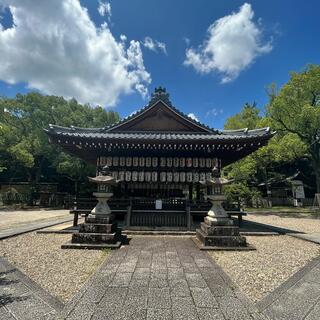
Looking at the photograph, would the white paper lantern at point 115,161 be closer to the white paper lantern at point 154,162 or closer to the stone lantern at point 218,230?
the white paper lantern at point 154,162

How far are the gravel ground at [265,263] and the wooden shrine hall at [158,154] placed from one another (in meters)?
4.65

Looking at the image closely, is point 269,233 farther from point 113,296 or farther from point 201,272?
point 113,296

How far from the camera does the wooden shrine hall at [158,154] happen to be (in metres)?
12.5

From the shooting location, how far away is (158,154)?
14.0 meters

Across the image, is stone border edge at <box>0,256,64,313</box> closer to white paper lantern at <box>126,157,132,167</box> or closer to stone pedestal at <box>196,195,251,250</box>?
stone pedestal at <box>196,195,251,250</box>

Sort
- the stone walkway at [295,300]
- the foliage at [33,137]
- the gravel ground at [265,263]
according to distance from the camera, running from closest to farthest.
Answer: the stone walkway at [295,300], the gravel ground at [265,263], the foliage at [33,137]

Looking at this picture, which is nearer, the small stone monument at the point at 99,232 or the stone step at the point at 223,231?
the small stone monument at the point at 99,232

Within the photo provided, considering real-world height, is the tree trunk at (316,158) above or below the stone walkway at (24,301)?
above

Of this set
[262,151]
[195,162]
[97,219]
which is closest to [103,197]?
[97,219]

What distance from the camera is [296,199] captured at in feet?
106

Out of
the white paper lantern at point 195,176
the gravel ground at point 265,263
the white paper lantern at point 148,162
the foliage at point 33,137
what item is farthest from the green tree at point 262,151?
the foliage at point 33,137

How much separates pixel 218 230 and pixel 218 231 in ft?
0.11

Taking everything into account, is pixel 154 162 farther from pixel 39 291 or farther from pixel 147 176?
pixel 39 291

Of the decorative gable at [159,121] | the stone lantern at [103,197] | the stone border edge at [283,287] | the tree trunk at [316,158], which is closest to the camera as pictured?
the stone border edge at [283,287]
